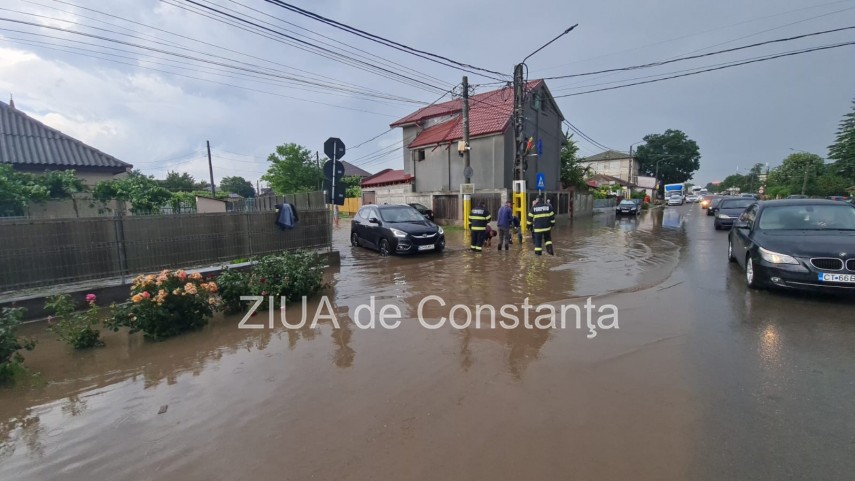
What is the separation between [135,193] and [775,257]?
48.2 feet

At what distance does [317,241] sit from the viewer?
975 cm

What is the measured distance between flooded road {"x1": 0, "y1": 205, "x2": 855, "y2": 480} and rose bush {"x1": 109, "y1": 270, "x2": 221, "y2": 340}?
0.23 metres

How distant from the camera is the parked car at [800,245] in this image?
5.23 metres

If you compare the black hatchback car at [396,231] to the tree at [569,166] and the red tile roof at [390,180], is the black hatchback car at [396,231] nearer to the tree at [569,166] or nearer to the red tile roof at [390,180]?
the red tile roof at [390,180]

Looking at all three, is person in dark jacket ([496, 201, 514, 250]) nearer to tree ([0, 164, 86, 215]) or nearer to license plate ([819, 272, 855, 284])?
license plate ([819, 272, 855, 284])

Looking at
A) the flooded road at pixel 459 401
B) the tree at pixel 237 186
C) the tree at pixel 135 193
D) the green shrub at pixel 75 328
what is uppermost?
the tree at pixel 237 186

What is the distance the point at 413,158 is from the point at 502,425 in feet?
77.3

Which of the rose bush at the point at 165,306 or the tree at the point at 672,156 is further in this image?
the tree at the point at 672,156

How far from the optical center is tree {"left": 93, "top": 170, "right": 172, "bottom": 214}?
10.6 meters

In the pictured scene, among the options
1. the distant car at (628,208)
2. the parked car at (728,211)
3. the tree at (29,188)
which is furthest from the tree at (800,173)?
the tree at (29,188)

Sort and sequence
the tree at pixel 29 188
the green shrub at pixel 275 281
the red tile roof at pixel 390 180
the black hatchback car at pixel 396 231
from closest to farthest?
the green shrub at pixel 275 281
the tree at pixel 29 188
the black hatchback car at pixel 396 231
the red tile roof at pixel 390 180

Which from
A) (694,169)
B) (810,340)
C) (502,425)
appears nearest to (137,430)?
(502,425)

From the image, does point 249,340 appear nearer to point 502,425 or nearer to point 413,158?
point 502,425

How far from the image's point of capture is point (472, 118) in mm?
23719
